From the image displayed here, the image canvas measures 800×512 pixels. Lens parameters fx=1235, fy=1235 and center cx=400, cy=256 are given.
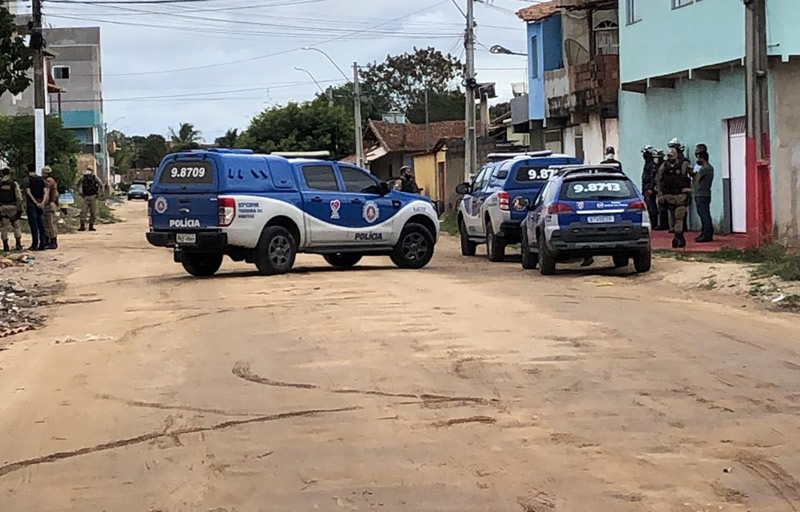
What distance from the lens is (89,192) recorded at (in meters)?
35.8

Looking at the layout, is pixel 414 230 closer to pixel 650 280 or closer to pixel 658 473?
pixel 650 280

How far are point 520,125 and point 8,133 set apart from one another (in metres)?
17.8

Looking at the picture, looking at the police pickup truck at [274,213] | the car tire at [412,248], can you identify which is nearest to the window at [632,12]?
the police pickup truck at [274,213]

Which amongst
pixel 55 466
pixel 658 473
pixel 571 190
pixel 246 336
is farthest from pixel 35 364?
pixel 571 190

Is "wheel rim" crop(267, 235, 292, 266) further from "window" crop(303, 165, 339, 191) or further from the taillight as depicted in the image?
the taillight

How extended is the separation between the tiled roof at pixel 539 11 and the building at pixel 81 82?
6004 cm

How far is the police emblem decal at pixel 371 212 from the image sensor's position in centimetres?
2017

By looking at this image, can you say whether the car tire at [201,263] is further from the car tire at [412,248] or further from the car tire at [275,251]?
the car tire at [412,248]

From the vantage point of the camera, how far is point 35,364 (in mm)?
11070

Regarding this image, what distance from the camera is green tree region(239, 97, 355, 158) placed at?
227 ft

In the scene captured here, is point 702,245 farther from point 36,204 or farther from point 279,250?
point 36,204

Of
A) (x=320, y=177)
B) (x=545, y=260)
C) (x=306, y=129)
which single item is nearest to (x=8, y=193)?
(x=320, y=177)

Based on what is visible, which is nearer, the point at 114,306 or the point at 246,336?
the point at 246,336

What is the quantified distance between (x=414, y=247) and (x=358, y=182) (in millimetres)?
1459
